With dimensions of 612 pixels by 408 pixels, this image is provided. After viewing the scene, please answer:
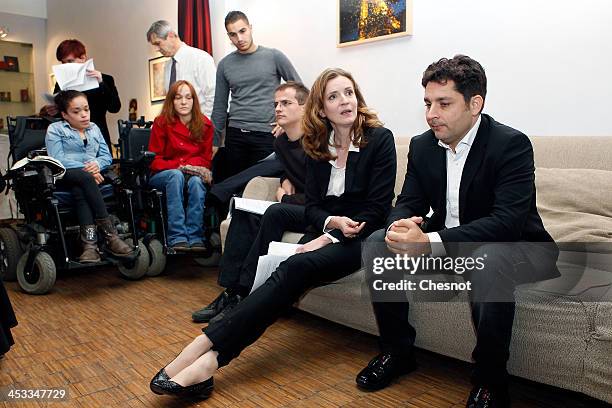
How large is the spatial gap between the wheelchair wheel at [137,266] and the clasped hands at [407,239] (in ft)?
6.61

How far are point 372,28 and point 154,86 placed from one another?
303 cm

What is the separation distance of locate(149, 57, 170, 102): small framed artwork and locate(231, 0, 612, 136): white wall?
7.81 ft

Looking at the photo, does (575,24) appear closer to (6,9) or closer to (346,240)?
(346,240)

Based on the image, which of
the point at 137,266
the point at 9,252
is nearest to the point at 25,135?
the point at 9,252

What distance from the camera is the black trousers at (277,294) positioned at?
1779 millimetres

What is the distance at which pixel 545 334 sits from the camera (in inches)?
62.6

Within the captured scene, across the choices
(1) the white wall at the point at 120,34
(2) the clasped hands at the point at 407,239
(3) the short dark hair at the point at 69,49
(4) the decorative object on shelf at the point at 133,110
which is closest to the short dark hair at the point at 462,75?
(2) the clasped hands at the point at 407,239

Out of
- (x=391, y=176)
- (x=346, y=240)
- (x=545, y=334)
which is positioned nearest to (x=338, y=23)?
(x=391, y=176)

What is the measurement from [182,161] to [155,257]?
2.05 feet

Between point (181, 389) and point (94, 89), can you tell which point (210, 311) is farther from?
point (94, 89)

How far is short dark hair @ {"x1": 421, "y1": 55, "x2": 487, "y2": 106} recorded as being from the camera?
1.67 m

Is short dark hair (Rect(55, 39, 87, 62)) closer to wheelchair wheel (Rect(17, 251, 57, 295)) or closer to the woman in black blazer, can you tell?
wheelchair wheel (Rect(17, 251, 57, 295))

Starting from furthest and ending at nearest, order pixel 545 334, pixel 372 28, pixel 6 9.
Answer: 1. pixel 6 9
2. pixel 372 28
3. pixel 545 334

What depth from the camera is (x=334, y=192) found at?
7.38 ft
